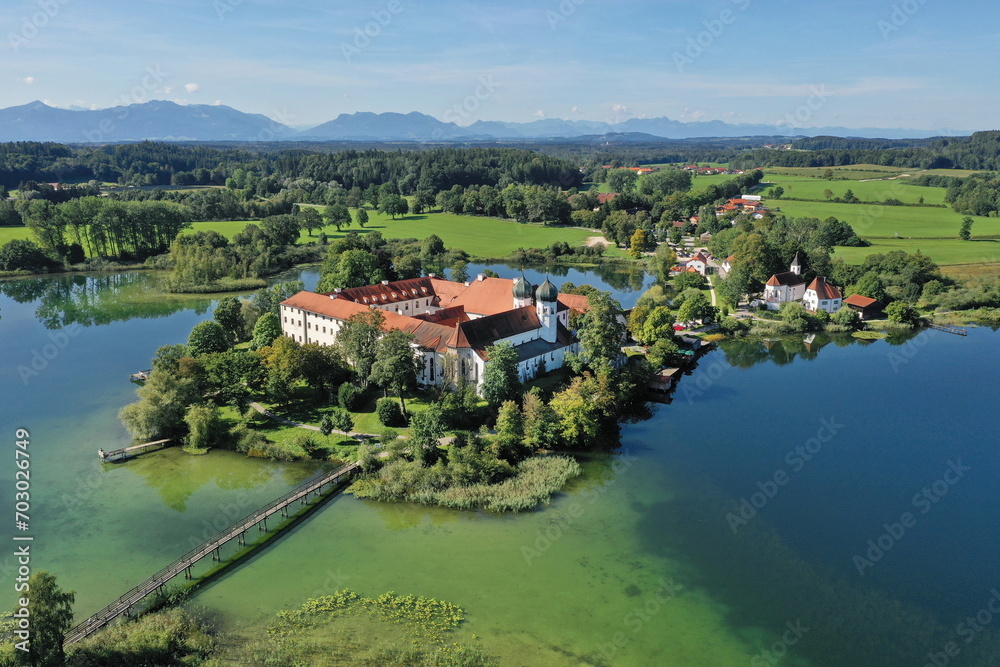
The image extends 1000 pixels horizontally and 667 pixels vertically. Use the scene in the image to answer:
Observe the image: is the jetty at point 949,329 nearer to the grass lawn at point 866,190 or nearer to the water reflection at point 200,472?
the water reflection at point 200,472

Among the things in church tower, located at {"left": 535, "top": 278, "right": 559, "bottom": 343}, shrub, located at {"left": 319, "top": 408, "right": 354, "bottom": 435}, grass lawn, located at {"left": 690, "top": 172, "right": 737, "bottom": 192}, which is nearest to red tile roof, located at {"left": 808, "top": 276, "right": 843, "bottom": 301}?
church tower, located at {"left": 535, "top": 278, "right": 559, "bottom": 343}

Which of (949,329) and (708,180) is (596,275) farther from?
(708,180)

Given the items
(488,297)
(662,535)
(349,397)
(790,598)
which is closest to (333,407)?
(349,397)

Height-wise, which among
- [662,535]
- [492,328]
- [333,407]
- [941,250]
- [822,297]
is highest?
[492,328]

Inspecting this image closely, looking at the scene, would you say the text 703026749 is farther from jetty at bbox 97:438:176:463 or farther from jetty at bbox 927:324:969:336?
jetty at bbox 927:324:969:336

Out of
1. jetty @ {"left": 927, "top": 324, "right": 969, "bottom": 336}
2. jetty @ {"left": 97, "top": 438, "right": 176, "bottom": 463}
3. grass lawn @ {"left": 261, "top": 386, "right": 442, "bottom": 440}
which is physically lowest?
jetty @ {"left": 97, "top": 438, "right": 176, "bottom": 463}

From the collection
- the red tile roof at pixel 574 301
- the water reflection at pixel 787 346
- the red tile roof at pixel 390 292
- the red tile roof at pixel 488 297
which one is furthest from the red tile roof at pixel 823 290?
the red tile roof at pixel 390 292
